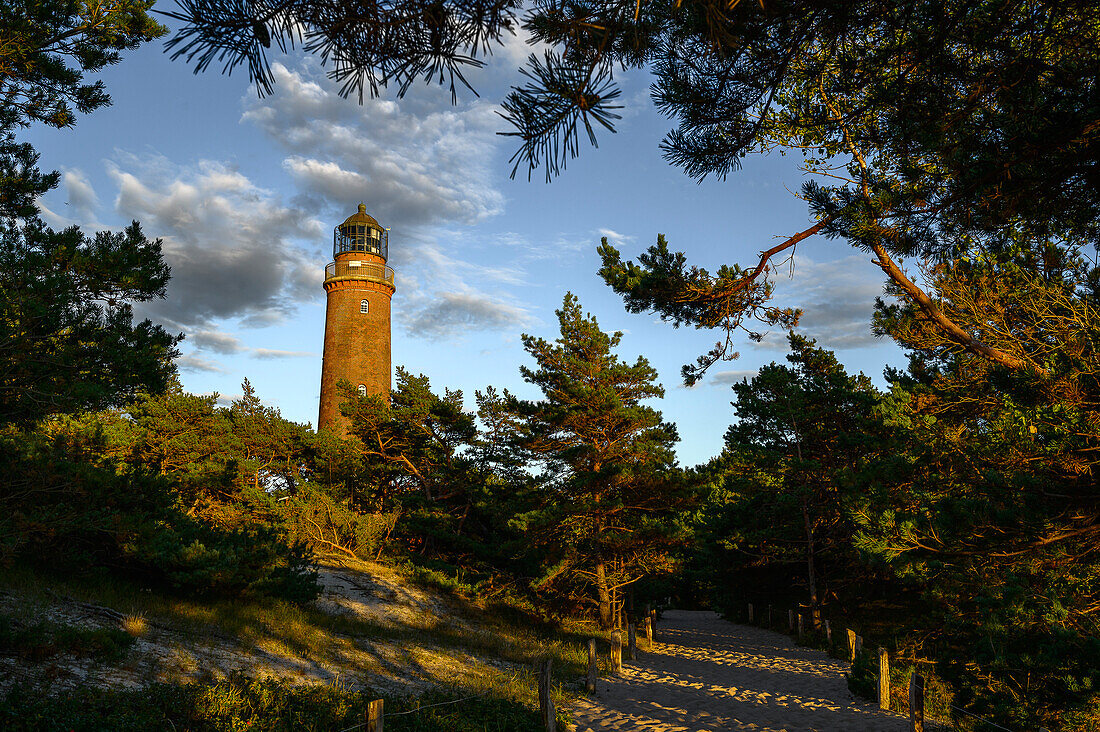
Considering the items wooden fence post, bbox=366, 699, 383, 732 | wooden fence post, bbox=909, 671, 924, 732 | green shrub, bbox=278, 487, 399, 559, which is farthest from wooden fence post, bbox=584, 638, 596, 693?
green shrub, bbox=278, 487, 399, 559

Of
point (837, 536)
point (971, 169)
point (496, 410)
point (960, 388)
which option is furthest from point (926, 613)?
point (971, 169)

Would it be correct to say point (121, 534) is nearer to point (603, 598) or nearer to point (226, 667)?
point (226, 667)

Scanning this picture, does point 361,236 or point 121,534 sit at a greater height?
point 361,236

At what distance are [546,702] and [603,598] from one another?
42.8 feet

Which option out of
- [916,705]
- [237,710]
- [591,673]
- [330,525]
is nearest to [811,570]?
[591,673]

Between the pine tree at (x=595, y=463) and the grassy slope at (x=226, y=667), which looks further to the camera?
the pine tree at (x=595, y=463)

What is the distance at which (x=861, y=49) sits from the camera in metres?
6.12

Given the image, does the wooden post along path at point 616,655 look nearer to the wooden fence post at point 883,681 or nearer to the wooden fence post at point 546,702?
the wooden fence post at point 883,681

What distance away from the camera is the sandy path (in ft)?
34.2

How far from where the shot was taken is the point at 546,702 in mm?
8977

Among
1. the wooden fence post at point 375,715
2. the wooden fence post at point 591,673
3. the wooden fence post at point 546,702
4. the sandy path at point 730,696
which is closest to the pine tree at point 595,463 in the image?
the sandy path at point 730,696

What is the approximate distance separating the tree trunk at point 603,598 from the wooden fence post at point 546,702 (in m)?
11.7

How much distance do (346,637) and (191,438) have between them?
13558 mm

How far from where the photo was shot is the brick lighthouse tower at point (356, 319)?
30109 mm
